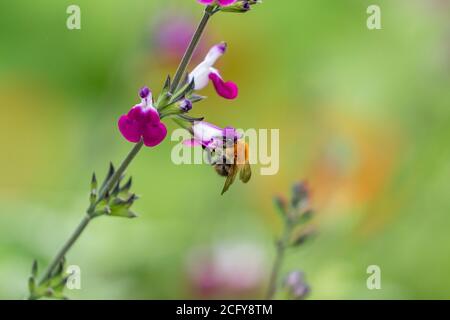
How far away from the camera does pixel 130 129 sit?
1437 mm

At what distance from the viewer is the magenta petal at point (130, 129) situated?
143 cm

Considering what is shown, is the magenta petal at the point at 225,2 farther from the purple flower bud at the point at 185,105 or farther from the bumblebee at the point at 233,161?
the bumblebee at the point at 233,161

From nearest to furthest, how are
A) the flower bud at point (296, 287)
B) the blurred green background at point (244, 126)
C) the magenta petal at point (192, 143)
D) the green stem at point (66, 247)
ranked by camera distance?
the green stem at point (66, 247)
the magenta petal at point (192, 143)
the flower bud at point (296, 287)
the blurred green background at point (244, 126)

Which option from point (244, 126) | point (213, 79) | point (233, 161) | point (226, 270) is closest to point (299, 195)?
point (233, 161)

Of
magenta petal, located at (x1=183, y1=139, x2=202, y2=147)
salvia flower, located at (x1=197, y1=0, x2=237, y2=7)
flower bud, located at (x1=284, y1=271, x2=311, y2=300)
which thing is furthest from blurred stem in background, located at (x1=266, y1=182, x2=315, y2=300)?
salvia flower, located at (x1=197, y1=0, x2=237, y2=7)

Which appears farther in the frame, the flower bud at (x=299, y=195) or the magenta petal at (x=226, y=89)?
the flower bud at (x=299, y=195)

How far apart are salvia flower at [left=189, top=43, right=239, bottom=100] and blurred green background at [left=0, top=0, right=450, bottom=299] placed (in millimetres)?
1332

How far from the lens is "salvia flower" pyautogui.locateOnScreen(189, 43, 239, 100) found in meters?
1.54

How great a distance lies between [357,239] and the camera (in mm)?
3301

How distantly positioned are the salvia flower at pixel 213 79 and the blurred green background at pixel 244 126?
133cm

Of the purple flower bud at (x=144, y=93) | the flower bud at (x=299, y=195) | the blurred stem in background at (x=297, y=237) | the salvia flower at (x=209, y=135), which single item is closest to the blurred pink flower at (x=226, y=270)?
the blurred stem in background at (x=297, y=237)
